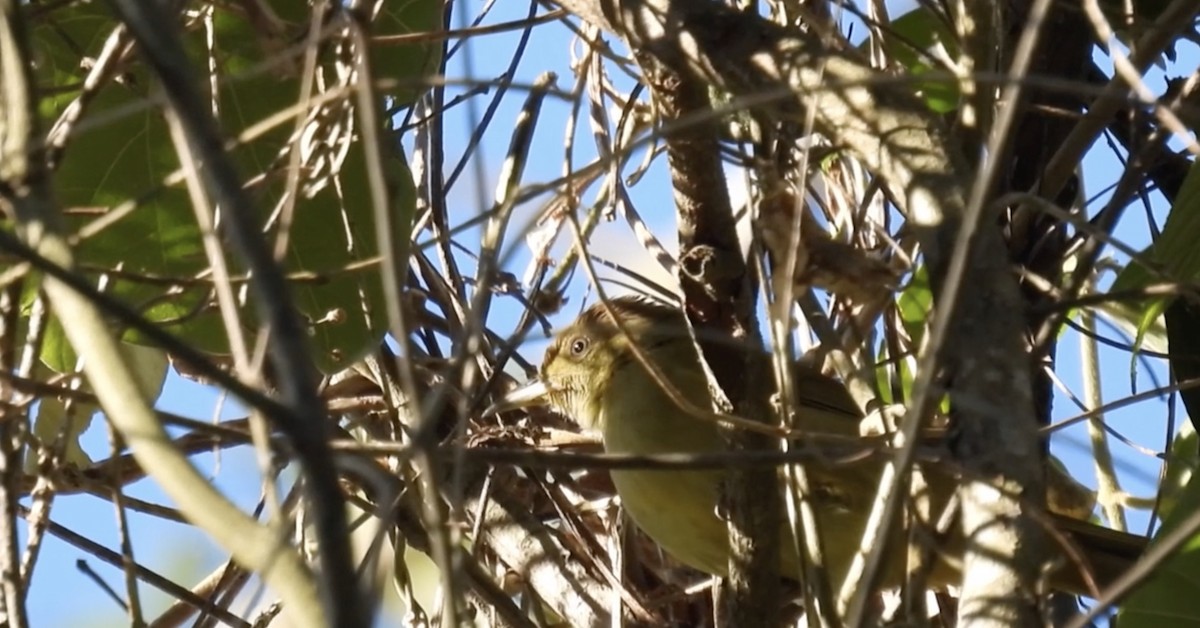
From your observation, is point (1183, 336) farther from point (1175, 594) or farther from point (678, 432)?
point (678, 432)

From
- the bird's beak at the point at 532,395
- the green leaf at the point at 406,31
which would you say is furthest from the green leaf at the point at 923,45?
the bird's beak at the point at 532,395

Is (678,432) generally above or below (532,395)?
below

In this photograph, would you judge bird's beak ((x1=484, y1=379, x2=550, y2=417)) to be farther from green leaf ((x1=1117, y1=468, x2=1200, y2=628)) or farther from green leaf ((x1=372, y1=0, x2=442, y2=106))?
green leaf ((x1=1117, y1=468, x2=1200, y2=628))

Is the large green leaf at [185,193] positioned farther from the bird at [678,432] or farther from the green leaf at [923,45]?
the green leaf at [923,45]

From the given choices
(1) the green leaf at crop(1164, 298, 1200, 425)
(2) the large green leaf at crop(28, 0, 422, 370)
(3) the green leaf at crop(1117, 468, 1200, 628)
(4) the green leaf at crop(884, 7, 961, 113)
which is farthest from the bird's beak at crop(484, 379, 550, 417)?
(3) the green leaf at crop(1117, 468, 1200, 628)

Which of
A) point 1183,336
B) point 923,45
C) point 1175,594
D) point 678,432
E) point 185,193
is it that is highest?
point 923,45

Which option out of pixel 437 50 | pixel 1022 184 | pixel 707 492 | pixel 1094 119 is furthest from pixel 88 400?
pixel 1022 184

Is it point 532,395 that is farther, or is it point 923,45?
point 532,395

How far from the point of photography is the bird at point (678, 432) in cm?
244

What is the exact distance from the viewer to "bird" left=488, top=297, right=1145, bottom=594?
8.01 feet

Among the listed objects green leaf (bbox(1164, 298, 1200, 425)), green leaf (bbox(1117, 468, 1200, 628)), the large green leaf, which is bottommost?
green leaf (bbox(1117, 468, 1200, 628))

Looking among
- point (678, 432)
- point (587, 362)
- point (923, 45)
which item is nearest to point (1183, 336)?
point (923, 45)

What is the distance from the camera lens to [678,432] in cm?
283

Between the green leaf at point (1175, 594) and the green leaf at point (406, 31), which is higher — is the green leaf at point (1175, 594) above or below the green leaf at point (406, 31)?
below
